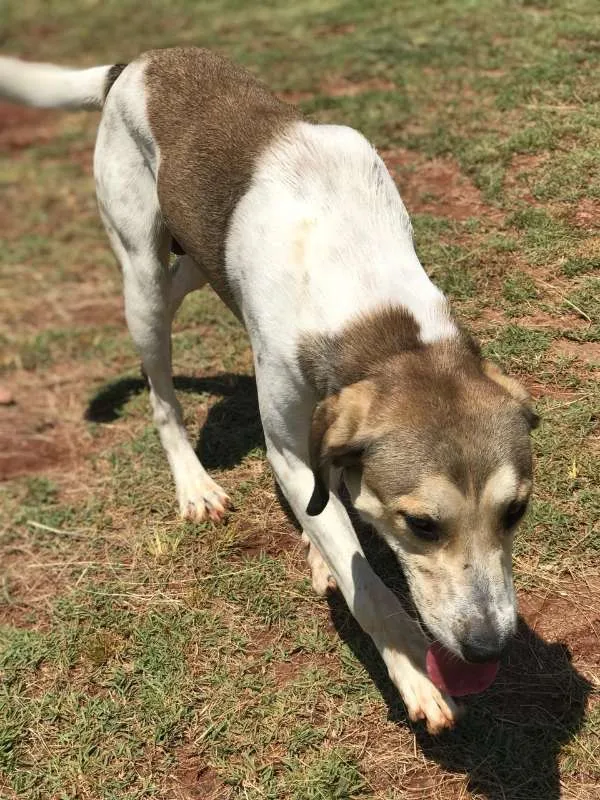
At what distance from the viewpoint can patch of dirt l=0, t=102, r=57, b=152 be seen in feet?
35.7

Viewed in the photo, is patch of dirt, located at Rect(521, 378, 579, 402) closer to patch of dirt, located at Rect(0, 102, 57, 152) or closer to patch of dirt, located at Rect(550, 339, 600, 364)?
patch of dirt, located at Rect(550, 339, 600, 364)

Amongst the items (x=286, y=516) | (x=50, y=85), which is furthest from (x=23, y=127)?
(x=286, y=516)

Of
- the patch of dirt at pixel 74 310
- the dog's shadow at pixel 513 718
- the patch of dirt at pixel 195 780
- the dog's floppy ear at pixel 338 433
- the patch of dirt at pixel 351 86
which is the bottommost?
the patch of dirt at pixel 74 310

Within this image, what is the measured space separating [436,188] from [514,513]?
3988mm

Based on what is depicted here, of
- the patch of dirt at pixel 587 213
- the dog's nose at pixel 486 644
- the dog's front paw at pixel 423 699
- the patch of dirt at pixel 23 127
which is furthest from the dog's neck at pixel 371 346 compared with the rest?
the patch of dirt at pixel 23 127

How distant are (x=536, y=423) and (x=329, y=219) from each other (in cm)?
120

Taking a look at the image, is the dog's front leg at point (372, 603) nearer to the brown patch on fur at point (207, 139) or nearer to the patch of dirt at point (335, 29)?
the brown patch on fur at point (207, 139)

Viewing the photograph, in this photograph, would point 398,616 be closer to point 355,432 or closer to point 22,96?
point 355,432

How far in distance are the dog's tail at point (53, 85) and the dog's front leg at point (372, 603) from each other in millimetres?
2685

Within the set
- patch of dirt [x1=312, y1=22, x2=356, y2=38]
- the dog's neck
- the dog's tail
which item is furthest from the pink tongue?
patch of dirt [x1=312, y1=22, x2=356, y2=38]

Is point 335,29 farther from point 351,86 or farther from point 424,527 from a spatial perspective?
point 424,527

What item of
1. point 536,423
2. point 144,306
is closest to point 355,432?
point 536,423

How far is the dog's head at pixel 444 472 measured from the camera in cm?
282

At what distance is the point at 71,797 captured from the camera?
3615 millimetres
